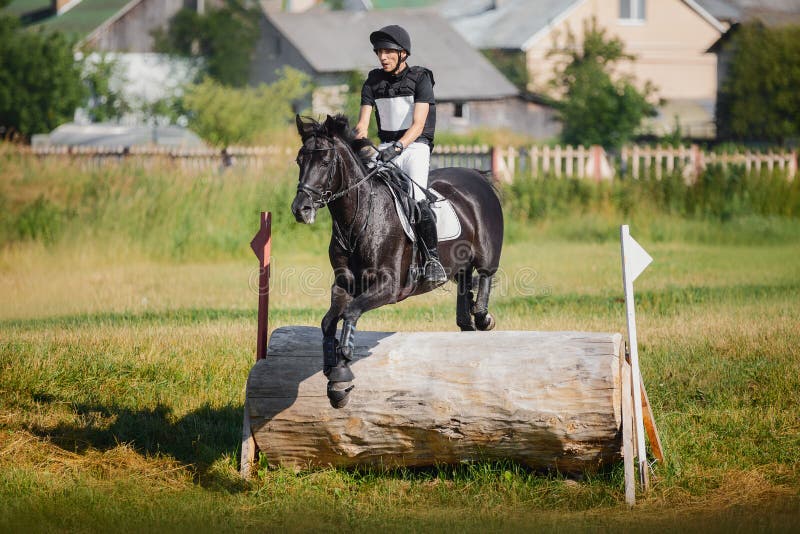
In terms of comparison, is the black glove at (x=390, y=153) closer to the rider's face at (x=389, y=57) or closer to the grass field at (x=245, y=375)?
the rider's face at (x=389, y=57)

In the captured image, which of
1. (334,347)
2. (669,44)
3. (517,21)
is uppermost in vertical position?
(517,21)

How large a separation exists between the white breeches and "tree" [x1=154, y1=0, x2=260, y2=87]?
1820 inches

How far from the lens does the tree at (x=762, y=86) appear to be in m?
40.1

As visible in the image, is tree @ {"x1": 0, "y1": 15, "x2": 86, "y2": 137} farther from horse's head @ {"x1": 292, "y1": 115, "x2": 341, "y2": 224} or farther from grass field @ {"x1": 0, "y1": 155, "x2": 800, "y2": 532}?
horse's head @ {"x1": 292, "y1": 115, "x2": 341, "y2": 224}

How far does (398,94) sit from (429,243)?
124cm

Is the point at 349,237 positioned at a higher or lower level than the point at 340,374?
higher

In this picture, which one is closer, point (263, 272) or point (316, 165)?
point (316, 165)

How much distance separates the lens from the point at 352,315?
7695 millimetres

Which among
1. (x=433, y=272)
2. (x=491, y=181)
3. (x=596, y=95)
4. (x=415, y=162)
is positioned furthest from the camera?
(x=596, y=95)

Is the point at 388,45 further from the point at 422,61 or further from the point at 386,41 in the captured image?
the point at 422,61

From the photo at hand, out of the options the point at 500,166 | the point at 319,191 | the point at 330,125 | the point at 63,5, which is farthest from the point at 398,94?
the point at 63,5

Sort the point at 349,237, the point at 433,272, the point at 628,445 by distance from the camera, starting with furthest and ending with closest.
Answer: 1. the point at 433,272
2. the point at 349,237
3. the point at 628,445

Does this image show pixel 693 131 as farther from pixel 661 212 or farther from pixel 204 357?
pixel 204 357

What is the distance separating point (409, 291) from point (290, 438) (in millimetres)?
1532
